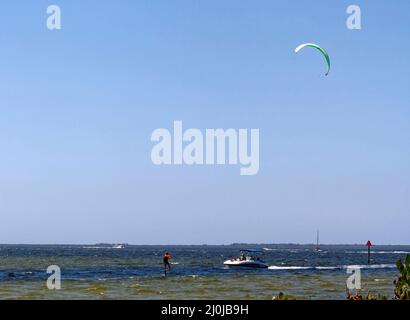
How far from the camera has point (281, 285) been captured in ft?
193

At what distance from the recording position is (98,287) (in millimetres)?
55781
